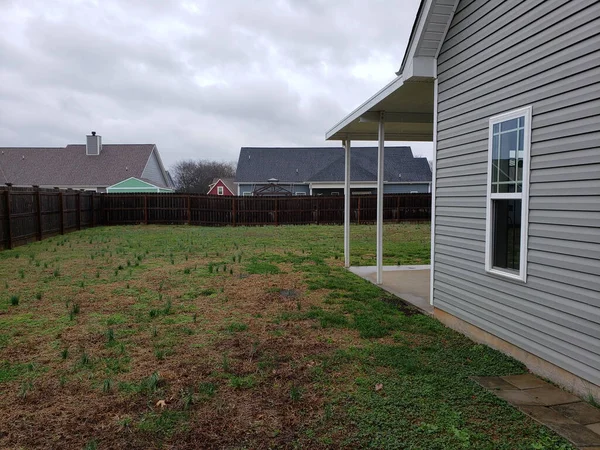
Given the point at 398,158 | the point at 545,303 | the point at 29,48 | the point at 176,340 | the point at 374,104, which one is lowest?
the point at 176,340

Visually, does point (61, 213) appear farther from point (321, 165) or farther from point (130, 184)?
point (321, 165)

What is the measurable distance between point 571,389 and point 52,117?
1989 inches

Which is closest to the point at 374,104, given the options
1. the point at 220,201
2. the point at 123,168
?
the point at 220,201

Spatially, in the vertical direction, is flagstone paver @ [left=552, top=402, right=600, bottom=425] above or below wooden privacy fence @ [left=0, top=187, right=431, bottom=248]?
below

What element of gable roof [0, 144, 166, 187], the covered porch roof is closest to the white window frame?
the covered porch roof

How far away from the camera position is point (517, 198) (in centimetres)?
358

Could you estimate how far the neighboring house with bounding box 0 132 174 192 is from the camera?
3222 centimetres

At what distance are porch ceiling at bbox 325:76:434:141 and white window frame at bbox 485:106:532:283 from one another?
1550mm

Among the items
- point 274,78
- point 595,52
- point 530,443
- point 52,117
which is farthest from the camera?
point 52,117

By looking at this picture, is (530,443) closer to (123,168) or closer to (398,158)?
(398,158)

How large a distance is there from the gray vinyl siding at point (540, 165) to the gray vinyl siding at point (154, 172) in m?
32.8

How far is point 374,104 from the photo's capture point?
616 centimetres

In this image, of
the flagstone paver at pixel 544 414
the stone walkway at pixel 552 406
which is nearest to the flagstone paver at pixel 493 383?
the stone walkway at pixel 552 406

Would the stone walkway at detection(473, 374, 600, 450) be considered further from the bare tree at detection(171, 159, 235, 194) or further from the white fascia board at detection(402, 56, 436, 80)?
the bare tree at detection(171, 159, 235, 194)
